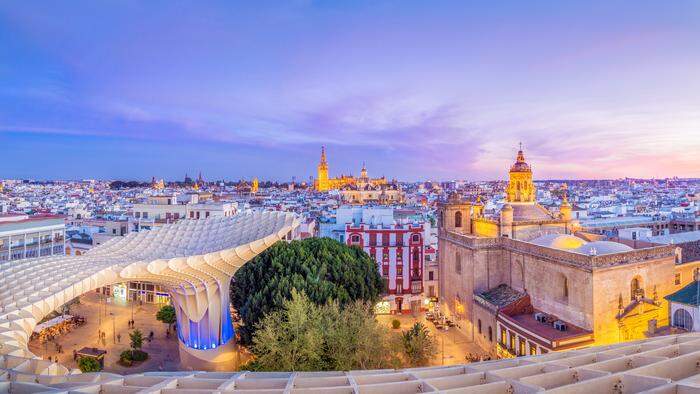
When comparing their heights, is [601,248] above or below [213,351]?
above

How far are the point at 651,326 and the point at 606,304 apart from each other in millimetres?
2664

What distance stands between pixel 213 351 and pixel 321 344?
438 inches

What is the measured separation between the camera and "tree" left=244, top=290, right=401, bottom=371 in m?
21.0

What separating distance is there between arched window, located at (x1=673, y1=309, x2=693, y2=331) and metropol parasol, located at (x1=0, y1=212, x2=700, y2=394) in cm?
1195

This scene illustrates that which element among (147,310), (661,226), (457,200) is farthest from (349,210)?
(661,226)

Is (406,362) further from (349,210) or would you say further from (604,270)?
(349,210)

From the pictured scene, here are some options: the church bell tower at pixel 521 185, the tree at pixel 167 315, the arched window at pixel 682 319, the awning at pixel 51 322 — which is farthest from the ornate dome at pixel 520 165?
the awning at pixel 51 322

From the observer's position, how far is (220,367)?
94.6 ft

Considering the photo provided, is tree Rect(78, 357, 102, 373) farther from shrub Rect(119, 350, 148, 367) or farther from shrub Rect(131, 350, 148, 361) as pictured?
shrub Rect(131, 350, 148, 361)

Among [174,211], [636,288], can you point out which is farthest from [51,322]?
[636,288]

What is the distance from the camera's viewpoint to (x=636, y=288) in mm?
27234

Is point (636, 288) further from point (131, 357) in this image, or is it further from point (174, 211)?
point (174, 211)

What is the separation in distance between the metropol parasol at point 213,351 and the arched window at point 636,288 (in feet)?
43.9

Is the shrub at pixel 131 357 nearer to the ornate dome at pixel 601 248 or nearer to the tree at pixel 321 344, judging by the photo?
the tree at pixel 321 344
